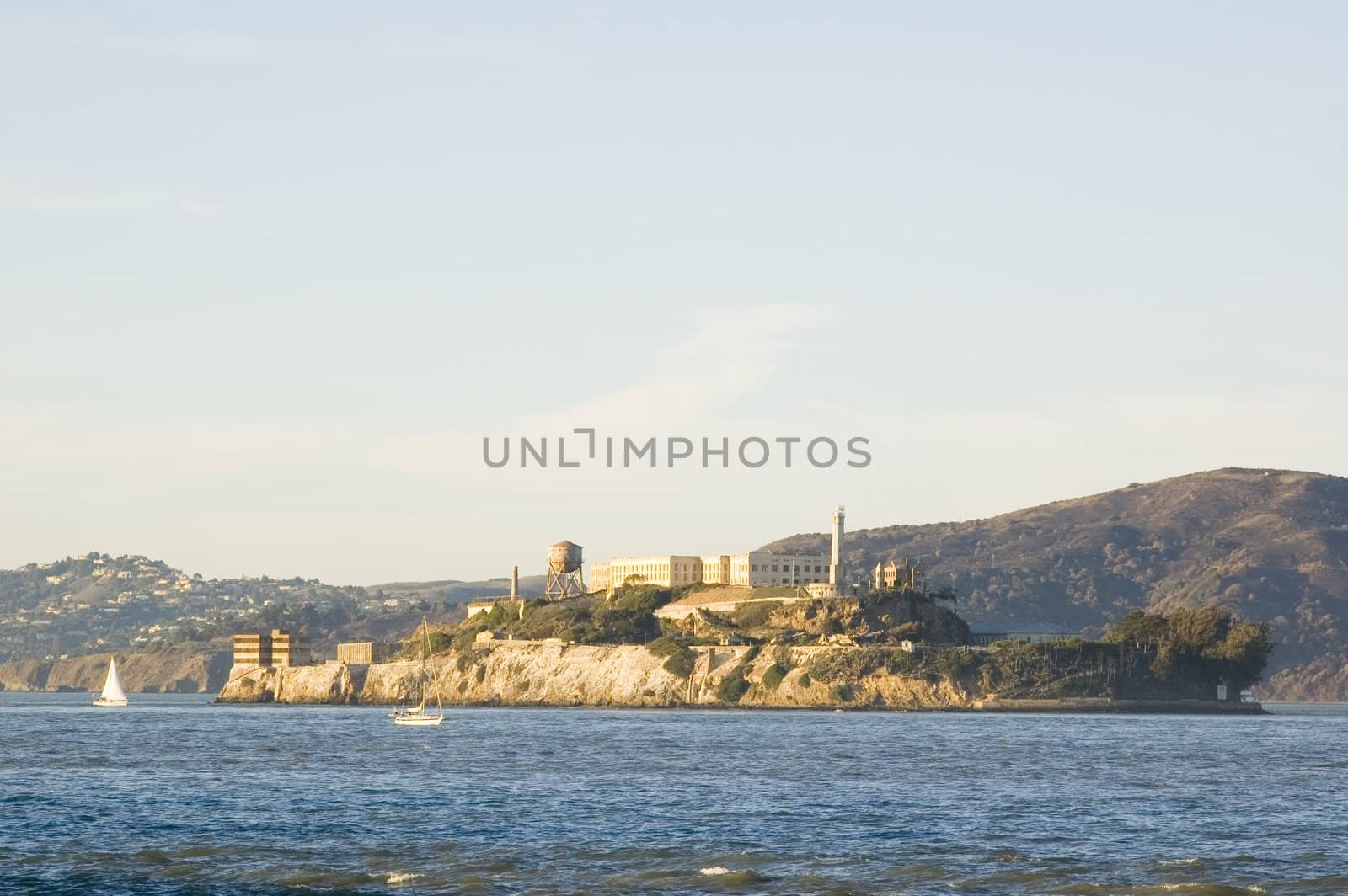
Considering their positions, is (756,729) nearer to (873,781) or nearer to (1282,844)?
(873,781)

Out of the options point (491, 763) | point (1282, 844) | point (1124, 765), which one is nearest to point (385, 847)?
point (1282, 844)

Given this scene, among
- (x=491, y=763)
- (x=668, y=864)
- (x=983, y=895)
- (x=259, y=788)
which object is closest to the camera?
(x=983, y=895)

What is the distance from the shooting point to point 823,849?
251 feet

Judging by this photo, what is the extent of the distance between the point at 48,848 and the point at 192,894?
1375 centimetres

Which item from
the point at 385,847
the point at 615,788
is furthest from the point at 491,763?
the point at 385,847

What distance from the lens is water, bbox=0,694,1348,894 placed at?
68688mm

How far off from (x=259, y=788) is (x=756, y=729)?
79.9 metres

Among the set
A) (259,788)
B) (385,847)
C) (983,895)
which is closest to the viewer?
(983,895)

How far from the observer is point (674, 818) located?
8850 cm

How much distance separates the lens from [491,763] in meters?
126

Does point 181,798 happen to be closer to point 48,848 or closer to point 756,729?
point 48,848

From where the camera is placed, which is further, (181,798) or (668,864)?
(181,798)

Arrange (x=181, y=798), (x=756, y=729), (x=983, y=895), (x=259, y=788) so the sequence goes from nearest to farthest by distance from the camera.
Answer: (x=983, y=895) → (x=181, y=798) → (x=259, y=788) → (x=756, y=729)

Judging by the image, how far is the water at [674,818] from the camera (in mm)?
68688
